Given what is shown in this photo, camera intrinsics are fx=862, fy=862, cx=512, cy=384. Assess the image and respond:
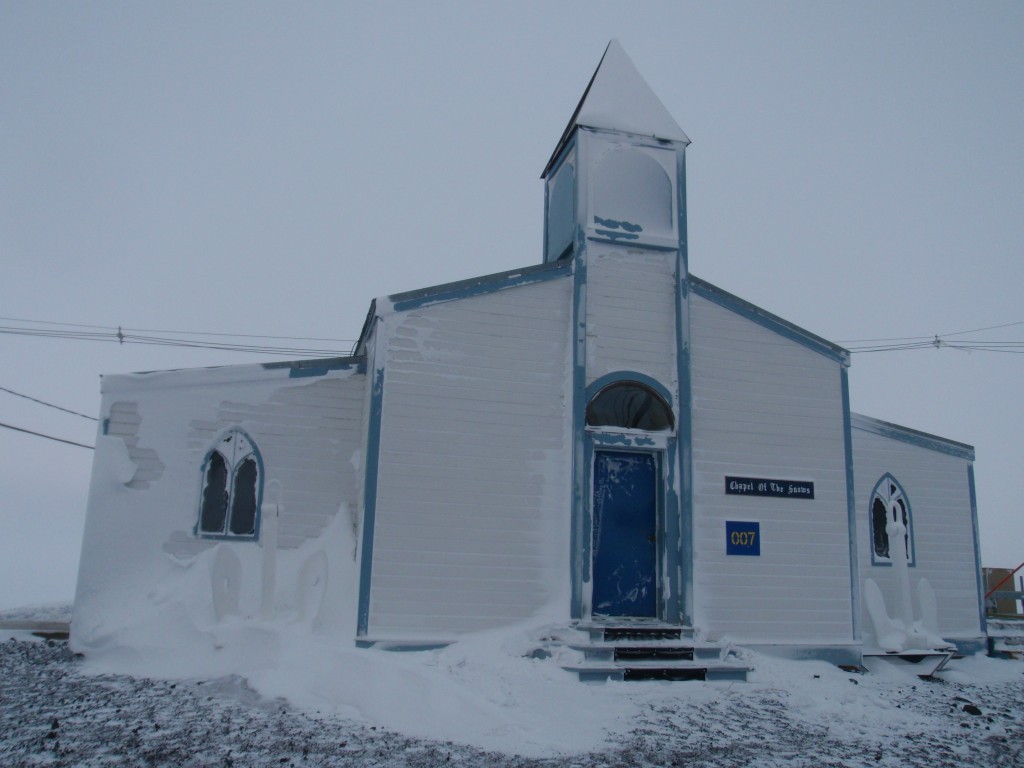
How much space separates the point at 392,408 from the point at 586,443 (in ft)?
8.76

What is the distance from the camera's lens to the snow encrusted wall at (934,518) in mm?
14539

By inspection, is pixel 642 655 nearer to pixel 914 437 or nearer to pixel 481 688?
pixel 481 688

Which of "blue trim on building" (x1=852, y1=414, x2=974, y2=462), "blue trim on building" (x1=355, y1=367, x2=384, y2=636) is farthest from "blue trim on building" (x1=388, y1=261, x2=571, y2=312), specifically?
"blue trim on building" (x1=852, y1=414, x2=974, y2=462)

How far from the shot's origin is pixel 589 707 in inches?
345

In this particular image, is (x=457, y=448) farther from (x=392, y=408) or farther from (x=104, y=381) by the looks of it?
(x=104, y=381)

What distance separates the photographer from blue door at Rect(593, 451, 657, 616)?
38.2ft

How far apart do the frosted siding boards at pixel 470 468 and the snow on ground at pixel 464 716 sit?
2.31 feet

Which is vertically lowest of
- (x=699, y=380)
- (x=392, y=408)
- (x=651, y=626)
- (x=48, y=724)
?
(x=48, y=724)

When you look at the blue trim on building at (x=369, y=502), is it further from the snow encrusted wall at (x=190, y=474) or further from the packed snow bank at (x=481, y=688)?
the snow encrusted wall at (x=190, y=474)

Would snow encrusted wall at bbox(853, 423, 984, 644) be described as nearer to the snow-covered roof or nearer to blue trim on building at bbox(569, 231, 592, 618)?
blue trim on building at bbox(569, 231, 592, 618)

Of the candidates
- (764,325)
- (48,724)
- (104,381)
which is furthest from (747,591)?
(104,381)

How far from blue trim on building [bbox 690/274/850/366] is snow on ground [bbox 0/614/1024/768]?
4.86 metres

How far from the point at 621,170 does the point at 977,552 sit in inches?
362

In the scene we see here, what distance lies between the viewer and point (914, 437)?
49.2 feet
